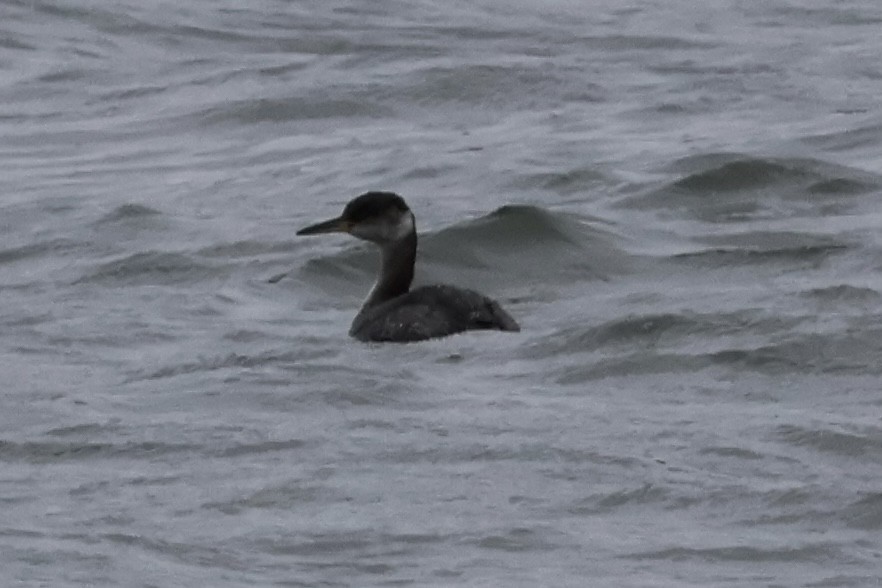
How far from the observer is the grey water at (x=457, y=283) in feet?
29.9

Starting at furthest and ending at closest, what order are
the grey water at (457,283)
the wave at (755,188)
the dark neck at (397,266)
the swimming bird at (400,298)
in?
the wave at (755,188), the dark neck at (397,266), the swimming bird at (400,298), the grey water at (457,283)

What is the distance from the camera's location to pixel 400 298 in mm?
12570

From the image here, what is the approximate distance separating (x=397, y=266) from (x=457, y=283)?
138 cm

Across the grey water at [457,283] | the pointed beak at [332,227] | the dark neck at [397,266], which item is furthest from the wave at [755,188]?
the pointed beak at [332,227]

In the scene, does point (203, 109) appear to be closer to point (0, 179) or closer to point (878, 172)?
point (0, 179)

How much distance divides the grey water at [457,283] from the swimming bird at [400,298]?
0.35 feet

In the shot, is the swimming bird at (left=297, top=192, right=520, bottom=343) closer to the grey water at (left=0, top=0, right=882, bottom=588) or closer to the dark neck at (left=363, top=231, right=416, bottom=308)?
the dark neck at (left=363, top=231, right=416, bottom=308)

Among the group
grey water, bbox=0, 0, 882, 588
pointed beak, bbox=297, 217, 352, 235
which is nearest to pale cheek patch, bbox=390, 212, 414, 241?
pointed beak, bbox=297, 217, 352, 235

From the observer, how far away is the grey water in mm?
9102

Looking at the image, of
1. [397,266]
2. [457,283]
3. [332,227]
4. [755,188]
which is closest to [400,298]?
[397,266]

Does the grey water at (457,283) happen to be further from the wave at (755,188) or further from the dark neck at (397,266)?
the dark neck at (397,266)

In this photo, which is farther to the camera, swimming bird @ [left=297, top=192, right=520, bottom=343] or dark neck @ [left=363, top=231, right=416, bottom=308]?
dark neck @ [left=363, top=231, right=416, bottom=308]

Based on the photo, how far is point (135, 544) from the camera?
8.95 meters

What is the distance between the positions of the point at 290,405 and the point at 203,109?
865 centimetres
